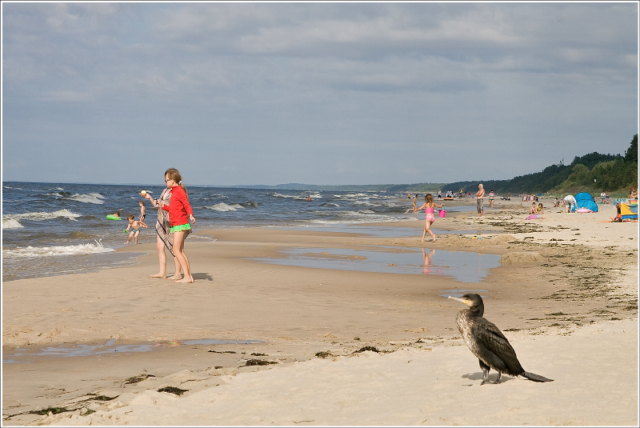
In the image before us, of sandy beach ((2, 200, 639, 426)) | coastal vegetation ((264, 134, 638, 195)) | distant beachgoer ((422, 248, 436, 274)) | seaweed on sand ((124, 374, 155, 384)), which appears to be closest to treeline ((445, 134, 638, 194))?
coastal vegetation ((264, 134, 638, 195))

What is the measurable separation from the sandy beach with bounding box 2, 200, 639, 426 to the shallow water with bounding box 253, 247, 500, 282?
2.19 feet

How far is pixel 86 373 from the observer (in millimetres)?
6453

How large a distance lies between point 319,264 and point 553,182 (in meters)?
116

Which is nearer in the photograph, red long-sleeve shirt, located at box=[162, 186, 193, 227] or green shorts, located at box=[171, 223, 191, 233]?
red long-sleeve shirt, located at box=[162, 186, 193, 227]

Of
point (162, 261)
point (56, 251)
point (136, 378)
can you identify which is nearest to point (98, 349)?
point (136, 378)

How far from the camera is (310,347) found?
746 centimetres

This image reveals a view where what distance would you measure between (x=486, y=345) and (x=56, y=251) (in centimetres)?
1593

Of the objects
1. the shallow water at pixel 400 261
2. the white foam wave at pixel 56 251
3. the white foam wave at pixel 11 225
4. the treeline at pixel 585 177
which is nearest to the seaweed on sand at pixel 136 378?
the shallow water at pixel 400 261

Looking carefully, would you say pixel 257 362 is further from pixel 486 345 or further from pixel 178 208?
pixel 178 208

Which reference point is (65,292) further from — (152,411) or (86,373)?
(152,411)

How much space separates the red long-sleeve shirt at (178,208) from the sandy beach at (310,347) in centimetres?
122

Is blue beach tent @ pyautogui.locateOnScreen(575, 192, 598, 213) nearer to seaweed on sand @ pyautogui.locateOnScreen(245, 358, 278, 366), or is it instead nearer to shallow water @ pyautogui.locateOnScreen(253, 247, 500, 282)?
shallow water @ pyautogui.locateOnScreen(253, 247, 500, 282)

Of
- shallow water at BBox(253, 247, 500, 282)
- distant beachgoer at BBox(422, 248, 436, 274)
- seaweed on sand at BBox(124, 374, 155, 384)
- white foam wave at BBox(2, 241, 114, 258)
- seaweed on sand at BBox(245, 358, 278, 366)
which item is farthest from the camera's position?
white foam wave at BBox(2, 241, 114, 258)

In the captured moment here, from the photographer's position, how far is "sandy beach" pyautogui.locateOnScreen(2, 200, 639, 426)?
5.01m
